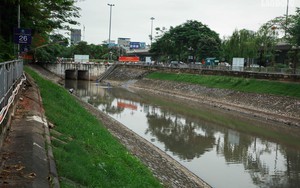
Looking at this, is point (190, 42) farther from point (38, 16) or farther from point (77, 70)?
point (38, 16)

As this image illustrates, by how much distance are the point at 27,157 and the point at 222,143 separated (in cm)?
1951

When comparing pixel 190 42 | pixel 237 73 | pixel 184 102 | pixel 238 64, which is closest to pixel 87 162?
pixel 184 102

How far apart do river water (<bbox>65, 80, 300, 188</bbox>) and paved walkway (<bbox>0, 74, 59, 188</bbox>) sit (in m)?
9.25

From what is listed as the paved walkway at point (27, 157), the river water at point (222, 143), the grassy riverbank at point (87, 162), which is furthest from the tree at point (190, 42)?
the paved walkway at point (27, 157)

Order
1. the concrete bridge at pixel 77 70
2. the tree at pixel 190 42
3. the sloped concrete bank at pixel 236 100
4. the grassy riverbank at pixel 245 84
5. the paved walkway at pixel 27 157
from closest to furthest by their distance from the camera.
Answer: the paved walkway at pixel 27 157, the sloped concrete bank at pixel 236 100, the grassy riverbank at pixel 245 84, the tree at pixel 190 42, the concrete bridge at pixel 77 70

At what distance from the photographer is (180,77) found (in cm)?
6462

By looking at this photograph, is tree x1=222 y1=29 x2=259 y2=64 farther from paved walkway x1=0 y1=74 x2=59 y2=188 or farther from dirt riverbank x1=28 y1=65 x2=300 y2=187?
paved walkway x1=0 y1=74 x2=59 y2=188

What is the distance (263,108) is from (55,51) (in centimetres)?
6096

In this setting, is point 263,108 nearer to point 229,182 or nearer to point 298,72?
point 298,72

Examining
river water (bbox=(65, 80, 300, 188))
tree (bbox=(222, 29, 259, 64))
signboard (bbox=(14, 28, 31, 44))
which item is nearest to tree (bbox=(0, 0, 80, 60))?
signboard (bbox=(14, 28, 31, 44))

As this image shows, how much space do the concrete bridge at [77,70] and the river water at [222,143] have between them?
4856cm

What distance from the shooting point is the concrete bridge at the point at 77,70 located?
88500mm

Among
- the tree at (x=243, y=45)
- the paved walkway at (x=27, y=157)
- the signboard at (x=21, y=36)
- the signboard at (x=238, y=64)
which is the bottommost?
the paved walkway at (x=27, y=157)

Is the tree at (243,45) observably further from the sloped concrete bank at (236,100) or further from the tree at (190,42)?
the sloped concrete bank at (236,100)
